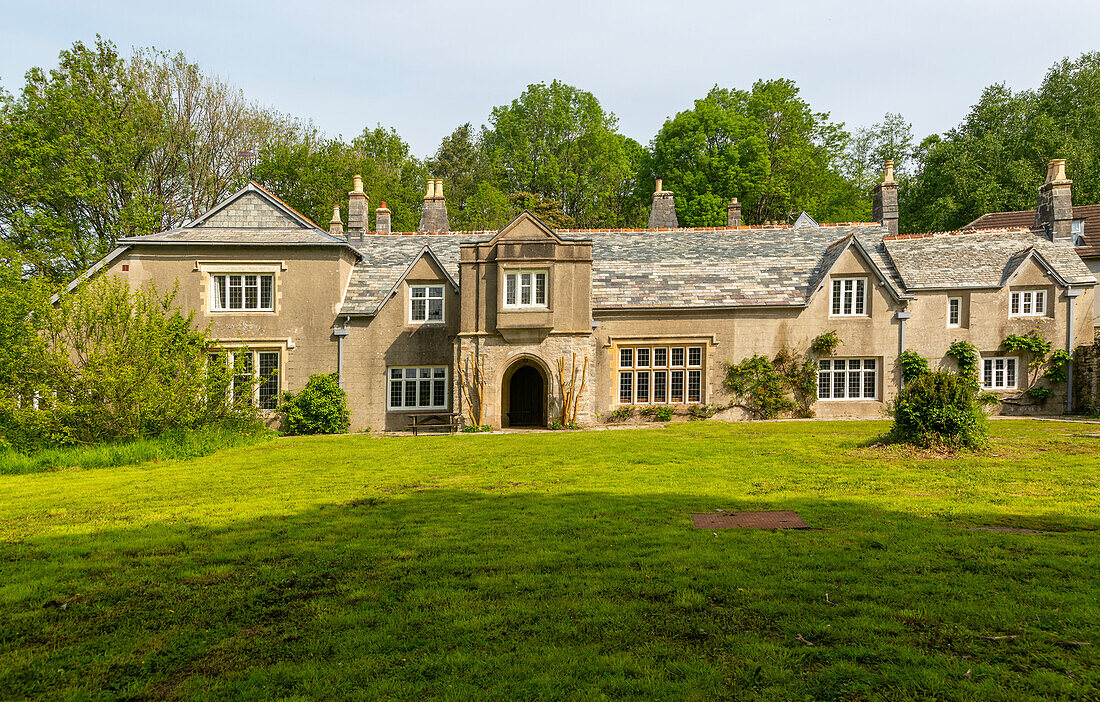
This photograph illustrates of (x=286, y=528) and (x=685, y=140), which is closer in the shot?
(x=286, y=528)

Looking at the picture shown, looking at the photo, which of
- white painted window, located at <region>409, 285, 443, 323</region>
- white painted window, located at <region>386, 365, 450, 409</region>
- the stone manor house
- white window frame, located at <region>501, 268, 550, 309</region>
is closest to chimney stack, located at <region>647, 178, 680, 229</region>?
the stone manor house

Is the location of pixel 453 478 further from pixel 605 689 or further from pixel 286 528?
pixel 605 689

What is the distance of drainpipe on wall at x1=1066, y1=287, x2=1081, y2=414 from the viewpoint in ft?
83.5

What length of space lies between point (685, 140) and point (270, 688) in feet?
171

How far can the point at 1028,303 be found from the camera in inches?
1024

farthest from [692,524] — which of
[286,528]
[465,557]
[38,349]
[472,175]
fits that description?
[472,175]

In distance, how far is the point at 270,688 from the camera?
15.5 ft

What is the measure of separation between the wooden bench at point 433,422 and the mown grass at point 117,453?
21.6 feet

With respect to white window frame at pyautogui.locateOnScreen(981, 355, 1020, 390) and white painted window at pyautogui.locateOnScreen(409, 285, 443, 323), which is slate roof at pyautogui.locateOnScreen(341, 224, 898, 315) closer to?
white painted window at pyautogui.locateOnScreen(409, 285, 443, 323)

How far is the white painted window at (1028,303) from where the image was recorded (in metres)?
26.0

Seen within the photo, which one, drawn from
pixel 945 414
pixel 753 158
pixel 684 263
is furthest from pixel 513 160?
pixel 945 414

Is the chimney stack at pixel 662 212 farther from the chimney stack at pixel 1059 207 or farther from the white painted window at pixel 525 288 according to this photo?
the chimney stack at pixel 1059 207

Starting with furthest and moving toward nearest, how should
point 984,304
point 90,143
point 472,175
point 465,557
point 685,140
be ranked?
point 472,175 → point 685,140 → point 90,143 → point 984,304 → point 465,557

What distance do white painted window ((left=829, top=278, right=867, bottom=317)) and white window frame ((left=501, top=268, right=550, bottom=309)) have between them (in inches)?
445
